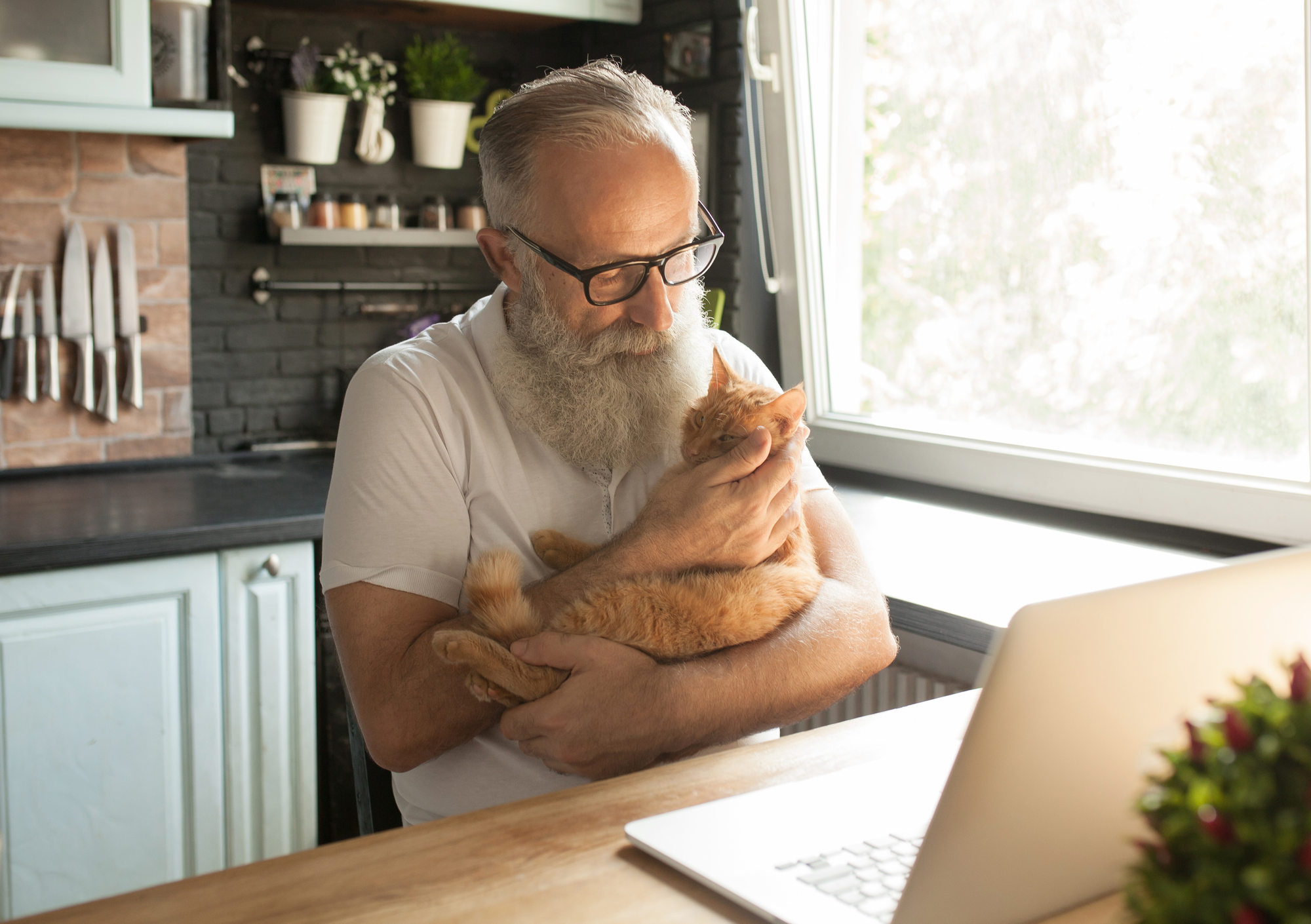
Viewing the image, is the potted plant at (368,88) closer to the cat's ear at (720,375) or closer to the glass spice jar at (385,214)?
the glass spice jar at (385,214)

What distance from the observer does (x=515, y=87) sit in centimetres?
294

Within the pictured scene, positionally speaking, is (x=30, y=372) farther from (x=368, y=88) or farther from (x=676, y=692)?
(x=676, y=692)

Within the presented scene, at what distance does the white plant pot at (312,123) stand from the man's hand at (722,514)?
1.93 metres

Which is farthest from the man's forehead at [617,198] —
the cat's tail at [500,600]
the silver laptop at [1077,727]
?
the silver laptop at [1077,727]

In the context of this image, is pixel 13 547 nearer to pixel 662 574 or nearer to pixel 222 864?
pixel 222 864

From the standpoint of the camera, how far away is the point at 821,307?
2.57 meters

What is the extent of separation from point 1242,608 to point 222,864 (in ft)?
6.59

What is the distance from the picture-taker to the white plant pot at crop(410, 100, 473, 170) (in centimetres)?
275

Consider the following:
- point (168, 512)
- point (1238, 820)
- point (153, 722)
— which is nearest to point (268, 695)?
point (153, 722)

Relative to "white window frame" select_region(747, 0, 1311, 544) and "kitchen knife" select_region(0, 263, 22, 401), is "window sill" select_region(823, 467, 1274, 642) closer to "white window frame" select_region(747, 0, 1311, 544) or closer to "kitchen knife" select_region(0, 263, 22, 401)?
"white window frame" select_region(747, 0, 1311, 544)

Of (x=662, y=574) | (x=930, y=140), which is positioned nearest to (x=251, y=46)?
(x=930, y=140)

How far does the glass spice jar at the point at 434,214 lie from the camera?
2797mm

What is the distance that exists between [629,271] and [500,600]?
0.40 metres

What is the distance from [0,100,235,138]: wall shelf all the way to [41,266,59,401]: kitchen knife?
339 mm
